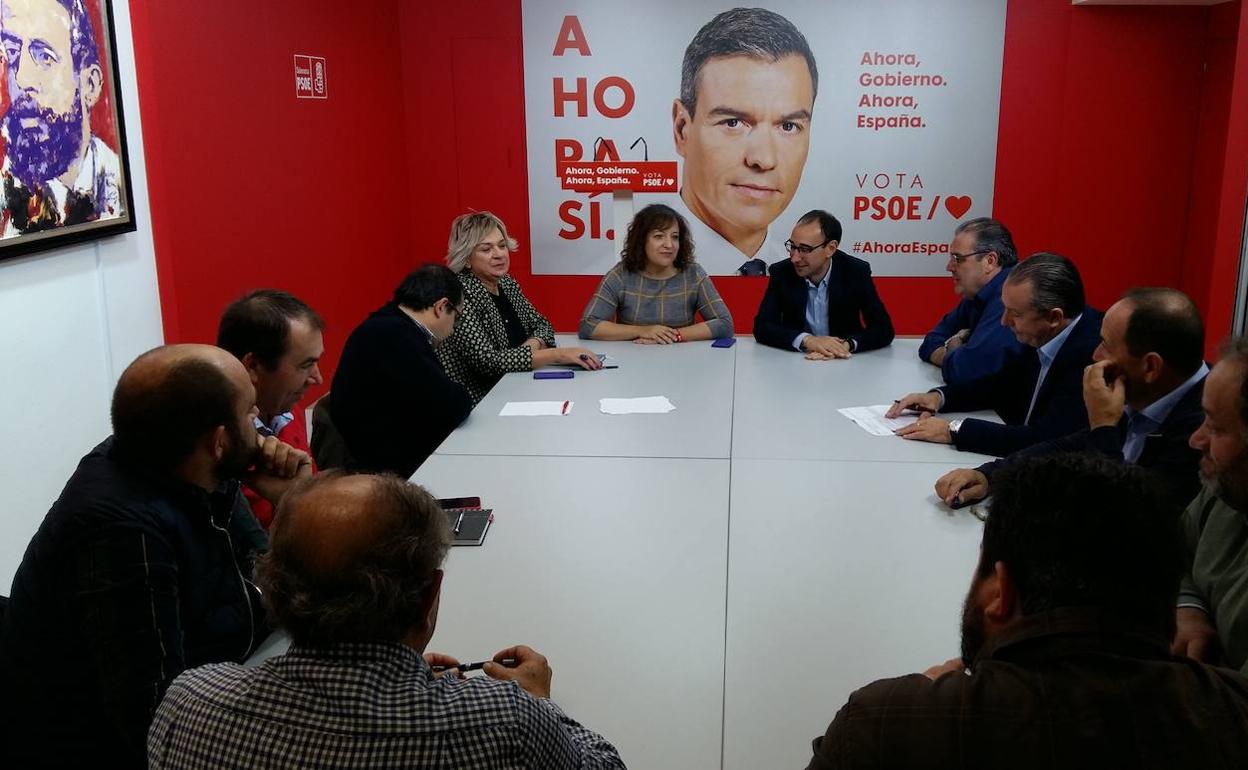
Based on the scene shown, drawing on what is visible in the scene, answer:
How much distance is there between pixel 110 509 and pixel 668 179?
18.2 ft

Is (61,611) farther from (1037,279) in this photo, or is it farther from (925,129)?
(925,129)

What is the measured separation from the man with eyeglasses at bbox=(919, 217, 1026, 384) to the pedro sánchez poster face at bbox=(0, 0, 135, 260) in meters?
3.15

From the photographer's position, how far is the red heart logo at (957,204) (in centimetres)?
669

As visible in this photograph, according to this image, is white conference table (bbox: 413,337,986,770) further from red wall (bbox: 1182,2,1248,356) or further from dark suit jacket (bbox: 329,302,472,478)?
red wall (bbox: 1182,2,1248,356)

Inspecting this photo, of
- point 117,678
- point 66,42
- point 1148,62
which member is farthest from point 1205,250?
point 117,678

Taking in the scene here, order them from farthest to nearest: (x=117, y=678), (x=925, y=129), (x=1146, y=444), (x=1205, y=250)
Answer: (x=925, y=129), (x=1205, y=250), (x=1146, y=444), (x=117, y=678)

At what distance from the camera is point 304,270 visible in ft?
18.1

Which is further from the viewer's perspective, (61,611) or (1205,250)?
(1205,250)

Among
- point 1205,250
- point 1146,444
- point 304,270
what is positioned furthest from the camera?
point 1205,250

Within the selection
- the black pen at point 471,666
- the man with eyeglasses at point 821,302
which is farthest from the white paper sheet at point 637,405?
the black pen at point 471,666

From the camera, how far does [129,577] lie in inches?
62.7

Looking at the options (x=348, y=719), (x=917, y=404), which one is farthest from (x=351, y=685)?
(x=917, y=404)

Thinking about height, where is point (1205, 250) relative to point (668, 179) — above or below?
below

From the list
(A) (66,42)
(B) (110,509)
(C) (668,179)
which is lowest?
(B) (110,509)
